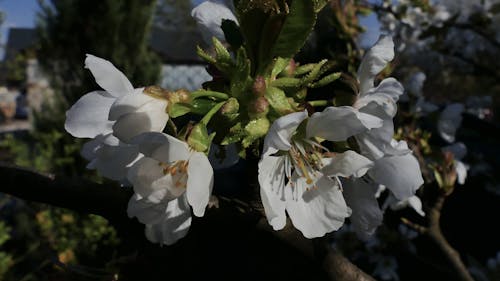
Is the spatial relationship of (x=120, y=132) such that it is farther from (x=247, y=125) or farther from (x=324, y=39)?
(x=324, y=39)

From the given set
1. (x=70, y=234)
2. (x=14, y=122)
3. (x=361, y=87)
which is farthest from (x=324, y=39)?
(x=14, y=122)

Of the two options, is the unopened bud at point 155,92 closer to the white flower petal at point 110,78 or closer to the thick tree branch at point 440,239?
the white flower petal at point 110,78

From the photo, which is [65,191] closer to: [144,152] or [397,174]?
[144,152]

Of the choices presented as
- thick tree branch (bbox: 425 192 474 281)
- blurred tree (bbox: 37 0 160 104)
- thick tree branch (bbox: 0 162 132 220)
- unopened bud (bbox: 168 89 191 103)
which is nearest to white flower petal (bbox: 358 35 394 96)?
unopened bud (bbox: 168 89 191 103)

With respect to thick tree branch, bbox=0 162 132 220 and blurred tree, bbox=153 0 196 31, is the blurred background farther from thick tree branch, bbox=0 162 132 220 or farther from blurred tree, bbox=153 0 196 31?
blurred tree, bbox=153 0 196 31

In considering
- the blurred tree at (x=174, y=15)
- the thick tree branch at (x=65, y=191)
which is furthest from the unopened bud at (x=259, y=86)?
the blurred tree at (x=174, y=15)

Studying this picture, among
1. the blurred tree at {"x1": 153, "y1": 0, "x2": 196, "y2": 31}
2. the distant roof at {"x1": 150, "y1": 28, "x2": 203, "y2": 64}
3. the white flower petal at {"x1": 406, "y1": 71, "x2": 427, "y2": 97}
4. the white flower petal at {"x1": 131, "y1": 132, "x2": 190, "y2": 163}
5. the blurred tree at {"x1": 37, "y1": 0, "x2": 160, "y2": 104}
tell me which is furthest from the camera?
the distant roof at {"x1": 150, "y1": 28, "x2": 203, "y2": 64}
